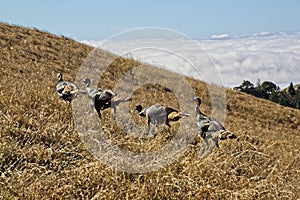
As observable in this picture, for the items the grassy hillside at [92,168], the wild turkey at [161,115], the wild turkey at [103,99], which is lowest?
the grassy hillside at [92,168]

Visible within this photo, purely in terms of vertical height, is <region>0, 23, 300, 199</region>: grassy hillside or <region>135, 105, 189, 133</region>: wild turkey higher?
<region>135, 105, 189, 133</region>: wild turkey

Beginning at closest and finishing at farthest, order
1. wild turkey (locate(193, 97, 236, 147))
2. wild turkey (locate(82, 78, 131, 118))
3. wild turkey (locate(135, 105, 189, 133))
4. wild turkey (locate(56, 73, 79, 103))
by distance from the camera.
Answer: wild turkey (locate(193, 97, 236, 147)) < wild turkey (locate(135, 105, 189, 133)) < wild turkey (locate(82, 78, 131, 118)) < wild turkey (locate(56, 73, 79, 103))

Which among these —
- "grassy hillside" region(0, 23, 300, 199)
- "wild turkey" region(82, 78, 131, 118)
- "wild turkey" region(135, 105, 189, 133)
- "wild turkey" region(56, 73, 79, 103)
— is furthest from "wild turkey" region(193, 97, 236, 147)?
"wild turkey" region(56, 73, 79, 103)

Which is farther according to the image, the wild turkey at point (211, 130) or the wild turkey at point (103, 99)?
the wild turkey at point (103, 99)

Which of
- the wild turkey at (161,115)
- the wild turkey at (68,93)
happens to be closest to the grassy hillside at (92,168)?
the wild turkey at (68,93)

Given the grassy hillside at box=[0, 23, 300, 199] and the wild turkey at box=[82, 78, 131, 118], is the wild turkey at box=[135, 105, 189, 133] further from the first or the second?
the wild turkey at box=[82, 78, 131, 118]

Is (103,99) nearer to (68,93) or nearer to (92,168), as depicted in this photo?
(68,93)

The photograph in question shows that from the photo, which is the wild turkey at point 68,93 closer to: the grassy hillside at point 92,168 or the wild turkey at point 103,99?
the grassy hillside at point 92,168

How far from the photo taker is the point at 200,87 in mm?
24219

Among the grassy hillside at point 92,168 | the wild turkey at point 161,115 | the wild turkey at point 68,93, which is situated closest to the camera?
the grassy hillside at point 92,168

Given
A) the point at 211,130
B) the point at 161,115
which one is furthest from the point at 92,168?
the point at 211,130

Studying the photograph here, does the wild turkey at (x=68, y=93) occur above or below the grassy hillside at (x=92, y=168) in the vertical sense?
above

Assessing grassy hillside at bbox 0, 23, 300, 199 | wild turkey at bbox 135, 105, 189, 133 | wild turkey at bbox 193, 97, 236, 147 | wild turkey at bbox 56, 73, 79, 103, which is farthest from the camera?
wild turkey at bbox 56, 73, 79, 103

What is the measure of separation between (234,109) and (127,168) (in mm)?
17475
